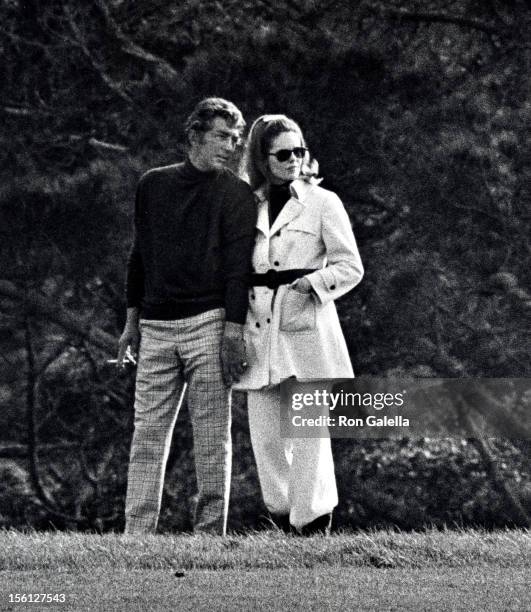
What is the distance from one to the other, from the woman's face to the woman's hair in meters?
0.02

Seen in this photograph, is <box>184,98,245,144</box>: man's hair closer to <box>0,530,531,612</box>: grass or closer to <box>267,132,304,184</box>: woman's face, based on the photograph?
<box>267,132,304,184</box>: woman's face

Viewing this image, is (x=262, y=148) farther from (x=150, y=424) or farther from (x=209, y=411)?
(x=150, y=424)

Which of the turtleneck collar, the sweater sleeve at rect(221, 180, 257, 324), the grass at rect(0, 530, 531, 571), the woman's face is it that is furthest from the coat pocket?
the grass at rect(0, 530, 531, 571)

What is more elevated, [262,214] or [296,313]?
[262,214]

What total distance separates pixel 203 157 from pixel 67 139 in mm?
3290

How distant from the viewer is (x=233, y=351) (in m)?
5.01

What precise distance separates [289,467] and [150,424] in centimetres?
56

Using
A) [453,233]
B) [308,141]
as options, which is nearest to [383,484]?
[453,233]

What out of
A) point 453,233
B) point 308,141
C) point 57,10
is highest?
point 57,10

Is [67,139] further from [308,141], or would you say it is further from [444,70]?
[444,70]

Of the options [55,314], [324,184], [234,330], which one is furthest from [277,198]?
[55,314]

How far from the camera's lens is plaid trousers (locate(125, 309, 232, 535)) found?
5082 mm

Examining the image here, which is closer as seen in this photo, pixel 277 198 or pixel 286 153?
pixel 286 153

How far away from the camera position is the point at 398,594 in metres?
4.00
